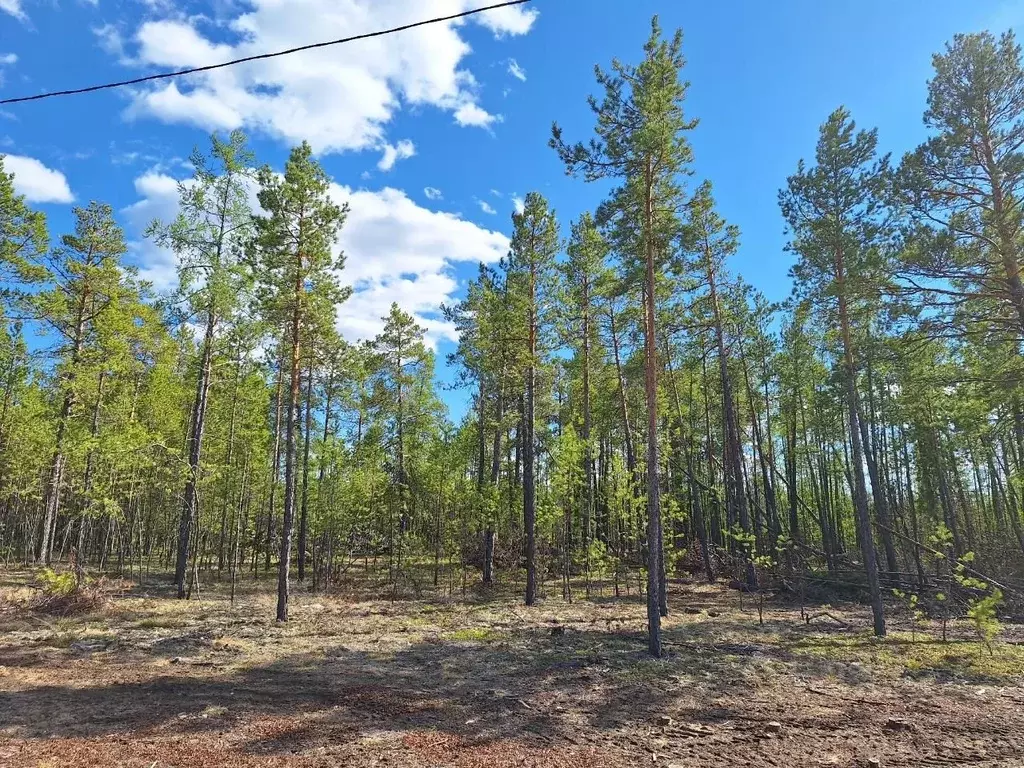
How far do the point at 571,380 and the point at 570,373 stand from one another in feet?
3.33

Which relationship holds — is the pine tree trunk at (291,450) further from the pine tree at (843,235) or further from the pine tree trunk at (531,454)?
the pine tree at (843,235)

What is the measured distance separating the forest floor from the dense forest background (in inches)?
69.6

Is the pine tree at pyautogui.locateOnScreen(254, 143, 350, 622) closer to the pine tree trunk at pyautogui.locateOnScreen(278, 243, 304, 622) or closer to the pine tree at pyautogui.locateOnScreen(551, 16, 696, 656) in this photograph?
the pine tree trunk at pyautogui.locateOnScreen(278, 243, 304, 622)

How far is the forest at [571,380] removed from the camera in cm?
1116

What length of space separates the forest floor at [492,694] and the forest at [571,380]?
1.53m

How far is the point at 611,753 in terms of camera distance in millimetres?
5816

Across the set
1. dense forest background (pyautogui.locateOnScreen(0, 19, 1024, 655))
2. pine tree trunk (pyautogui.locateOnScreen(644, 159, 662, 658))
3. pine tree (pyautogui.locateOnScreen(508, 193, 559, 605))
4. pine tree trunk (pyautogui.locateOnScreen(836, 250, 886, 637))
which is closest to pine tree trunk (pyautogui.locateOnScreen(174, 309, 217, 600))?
dense forest background (pyautogui.locateOnScreen(0, 19, 1024, 655))

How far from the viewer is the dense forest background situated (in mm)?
11125

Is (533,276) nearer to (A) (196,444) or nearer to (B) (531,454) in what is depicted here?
(B) (531,454)

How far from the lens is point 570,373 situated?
25.2 metres

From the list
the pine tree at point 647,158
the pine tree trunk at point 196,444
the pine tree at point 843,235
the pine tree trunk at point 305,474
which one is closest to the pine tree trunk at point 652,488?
the pine tree at point 647,158

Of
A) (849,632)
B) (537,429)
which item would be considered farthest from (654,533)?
(537,429)

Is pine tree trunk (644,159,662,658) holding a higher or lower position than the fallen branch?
higher

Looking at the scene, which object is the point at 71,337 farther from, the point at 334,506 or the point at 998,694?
the point at 998,694
